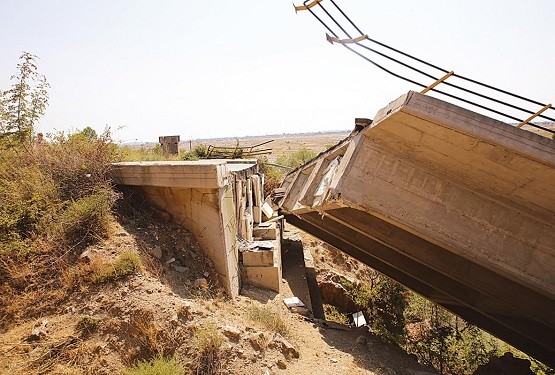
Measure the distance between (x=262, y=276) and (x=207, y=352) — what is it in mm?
2529

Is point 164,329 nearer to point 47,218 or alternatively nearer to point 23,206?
point 47,218

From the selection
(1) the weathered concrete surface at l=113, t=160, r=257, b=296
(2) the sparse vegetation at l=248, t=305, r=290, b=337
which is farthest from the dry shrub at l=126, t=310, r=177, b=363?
(1) the weathered concrete surface at l=113, t=160, r=257, b=296

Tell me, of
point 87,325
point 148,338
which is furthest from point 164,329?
point 87,325

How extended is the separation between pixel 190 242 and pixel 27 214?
251cm

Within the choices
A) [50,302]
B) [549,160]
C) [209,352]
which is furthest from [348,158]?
[50,302]

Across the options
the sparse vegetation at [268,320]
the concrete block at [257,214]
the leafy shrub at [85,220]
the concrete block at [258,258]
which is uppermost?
the leafy shrub at [85,220]

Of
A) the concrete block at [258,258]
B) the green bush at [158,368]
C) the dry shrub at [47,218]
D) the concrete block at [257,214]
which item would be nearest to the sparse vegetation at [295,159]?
the concrete block at [257,214]

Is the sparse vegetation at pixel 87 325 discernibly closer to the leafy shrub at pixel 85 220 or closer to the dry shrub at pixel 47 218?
the dry shrub at pixel 47 218

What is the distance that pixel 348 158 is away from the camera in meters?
5.43

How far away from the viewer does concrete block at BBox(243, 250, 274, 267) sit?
671cm

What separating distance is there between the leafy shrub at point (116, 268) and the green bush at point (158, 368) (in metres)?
1.27

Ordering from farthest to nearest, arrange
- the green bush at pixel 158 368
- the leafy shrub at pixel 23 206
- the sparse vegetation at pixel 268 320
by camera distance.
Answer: the sparse vegetation at pixel 268 320
the leafy shrub at pixel 23 206
the green bush at pixel 158 368

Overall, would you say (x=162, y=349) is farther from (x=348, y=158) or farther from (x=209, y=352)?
(x=348, y=158)

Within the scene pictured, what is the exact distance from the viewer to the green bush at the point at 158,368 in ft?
12.7
